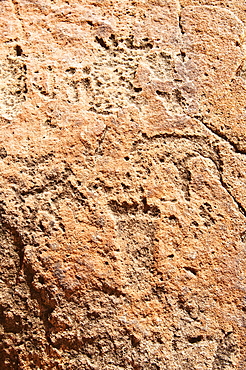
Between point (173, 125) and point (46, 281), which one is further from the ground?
point (173, 125)

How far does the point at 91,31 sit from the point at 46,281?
65 centimetres

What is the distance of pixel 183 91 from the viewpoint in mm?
1151

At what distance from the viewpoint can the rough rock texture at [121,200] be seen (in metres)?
1.02

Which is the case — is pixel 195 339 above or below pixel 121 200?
below

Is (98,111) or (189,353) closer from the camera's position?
(189,353)

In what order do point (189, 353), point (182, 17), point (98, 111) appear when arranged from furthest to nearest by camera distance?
point (182, 17)
point (98, 111)
point (189, 353)

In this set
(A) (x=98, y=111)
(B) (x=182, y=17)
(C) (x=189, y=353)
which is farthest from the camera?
(B) (x=182, y=17)

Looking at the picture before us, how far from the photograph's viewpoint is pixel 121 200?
106cm

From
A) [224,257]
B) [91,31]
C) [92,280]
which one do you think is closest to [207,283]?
[224,257]

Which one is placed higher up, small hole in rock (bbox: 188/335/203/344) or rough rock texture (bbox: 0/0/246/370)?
rough rock texture (bbox: 0/0/246/370)

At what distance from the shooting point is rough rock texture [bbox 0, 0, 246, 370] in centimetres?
102

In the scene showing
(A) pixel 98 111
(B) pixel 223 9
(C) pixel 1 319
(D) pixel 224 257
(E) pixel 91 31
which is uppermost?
(B) pixel 223 9

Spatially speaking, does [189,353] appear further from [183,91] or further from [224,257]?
[183,91]

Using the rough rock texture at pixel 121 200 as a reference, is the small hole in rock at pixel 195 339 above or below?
below
